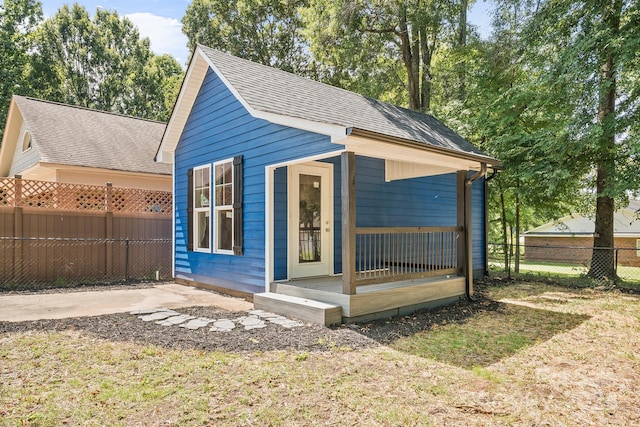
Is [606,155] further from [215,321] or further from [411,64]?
[215,321]

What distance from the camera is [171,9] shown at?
20.3m

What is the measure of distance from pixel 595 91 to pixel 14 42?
23375 millimetres

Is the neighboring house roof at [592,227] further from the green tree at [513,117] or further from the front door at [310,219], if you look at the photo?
the front door at [310,219]

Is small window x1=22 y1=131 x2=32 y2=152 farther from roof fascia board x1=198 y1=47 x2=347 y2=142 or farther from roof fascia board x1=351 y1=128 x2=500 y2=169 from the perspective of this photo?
roof fascia board x1=351 y1=128 x2=500 y2=169

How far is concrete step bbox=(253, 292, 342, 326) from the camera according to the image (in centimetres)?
496

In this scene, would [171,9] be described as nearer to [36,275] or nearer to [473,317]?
[36,275]

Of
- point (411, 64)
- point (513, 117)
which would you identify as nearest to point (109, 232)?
point (513, 117)

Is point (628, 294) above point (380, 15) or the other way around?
the other way around

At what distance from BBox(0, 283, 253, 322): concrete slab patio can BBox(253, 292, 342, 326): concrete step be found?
0.35 meters

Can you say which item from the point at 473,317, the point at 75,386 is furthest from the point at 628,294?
the point at 75,386

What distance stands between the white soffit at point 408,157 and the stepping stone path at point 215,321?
2369 millimetres

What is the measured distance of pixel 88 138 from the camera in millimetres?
11867

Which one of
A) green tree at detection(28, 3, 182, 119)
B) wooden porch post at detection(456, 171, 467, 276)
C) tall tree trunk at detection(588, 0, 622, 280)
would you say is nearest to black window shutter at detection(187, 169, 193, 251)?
wooden porch post at detection(456, 171, 467, 276)

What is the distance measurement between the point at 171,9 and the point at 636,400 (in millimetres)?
23042
